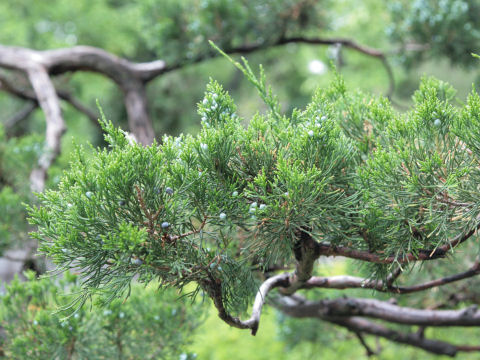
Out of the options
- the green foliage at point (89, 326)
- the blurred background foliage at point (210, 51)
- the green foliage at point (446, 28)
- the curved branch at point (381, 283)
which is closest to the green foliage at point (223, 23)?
the blurred background foliage at point (210, 51)

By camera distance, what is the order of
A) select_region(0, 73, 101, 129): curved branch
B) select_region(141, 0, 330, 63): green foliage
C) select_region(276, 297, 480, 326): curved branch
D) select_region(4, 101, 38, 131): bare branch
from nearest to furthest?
select_region(276, 297, 480, 326): curved branch
select_region(141, 0, 330, 63): green foliage
select_region(0, 73, 101, 129): curved branch
select_region(4, 101, 38, 131): bare branch

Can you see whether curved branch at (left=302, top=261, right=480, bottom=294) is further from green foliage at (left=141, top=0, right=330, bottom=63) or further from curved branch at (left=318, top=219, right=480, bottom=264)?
green foliage at (left=141, top=0, right=330, bottom=63)

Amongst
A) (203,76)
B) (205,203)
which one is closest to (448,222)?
(205,203)

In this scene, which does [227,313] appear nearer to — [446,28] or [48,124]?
[48,124]

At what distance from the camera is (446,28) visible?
6.32 feet

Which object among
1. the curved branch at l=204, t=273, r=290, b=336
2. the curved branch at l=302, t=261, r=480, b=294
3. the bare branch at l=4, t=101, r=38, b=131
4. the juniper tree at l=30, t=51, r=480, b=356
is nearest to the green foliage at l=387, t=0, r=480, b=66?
the curved branch at l=302, t=261, r=480, b=294

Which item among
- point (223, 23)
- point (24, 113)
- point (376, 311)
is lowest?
point (376, 311)

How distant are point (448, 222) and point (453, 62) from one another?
1.64 m

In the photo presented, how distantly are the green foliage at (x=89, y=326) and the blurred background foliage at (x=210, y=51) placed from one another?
0.05 feet

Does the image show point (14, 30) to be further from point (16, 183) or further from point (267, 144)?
point (267, 144)

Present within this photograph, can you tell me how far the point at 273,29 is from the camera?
1.97 meters

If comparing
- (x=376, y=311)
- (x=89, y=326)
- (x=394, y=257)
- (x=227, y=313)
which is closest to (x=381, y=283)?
(x=394, y=257)

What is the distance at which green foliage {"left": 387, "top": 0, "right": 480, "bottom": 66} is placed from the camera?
190cm

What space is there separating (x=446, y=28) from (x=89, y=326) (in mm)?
1787
